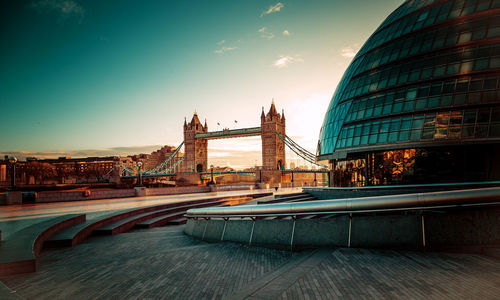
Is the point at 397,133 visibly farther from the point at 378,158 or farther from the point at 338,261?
the point at 338,261

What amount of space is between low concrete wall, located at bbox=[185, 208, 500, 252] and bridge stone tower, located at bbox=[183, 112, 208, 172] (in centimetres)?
11684

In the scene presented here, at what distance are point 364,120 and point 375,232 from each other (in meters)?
13.4

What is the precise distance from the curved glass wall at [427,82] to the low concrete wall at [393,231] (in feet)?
32.6

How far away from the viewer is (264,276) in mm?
5238

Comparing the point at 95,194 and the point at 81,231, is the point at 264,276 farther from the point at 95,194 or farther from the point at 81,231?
the point at 95,194

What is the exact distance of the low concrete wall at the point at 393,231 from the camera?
235 inches

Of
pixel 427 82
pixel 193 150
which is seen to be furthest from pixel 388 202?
pixel 193 150

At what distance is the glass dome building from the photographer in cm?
1365

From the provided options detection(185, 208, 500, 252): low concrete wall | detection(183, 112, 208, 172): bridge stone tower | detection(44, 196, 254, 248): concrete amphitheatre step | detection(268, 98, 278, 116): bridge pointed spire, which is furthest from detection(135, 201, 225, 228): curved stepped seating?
detection(183, 112, 208, 172): bridge stone tower

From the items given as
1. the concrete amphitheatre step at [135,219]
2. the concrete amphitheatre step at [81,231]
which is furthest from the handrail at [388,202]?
the concrete amphitheatre step at [135,219]

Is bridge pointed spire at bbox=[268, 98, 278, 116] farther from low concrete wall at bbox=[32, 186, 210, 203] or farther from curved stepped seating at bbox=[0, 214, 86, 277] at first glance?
curved stepped seating at bbox=[0, 214, 86, 277]

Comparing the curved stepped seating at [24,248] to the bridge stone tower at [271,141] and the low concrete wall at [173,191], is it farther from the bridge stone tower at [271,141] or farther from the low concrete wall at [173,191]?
the bridge stone tower at [271,141]

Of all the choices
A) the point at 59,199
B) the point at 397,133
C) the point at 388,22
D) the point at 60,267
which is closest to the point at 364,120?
the point at 397,133

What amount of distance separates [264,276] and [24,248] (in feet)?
20.1
